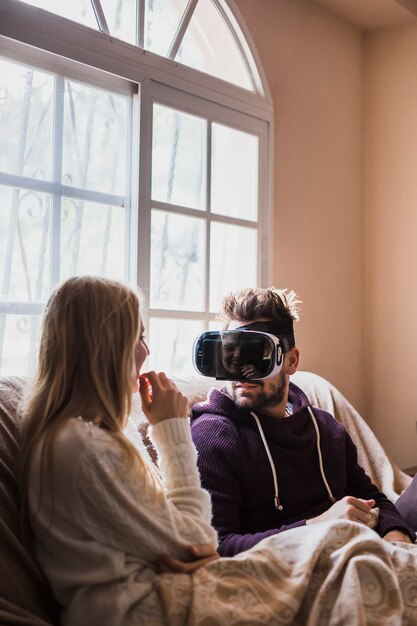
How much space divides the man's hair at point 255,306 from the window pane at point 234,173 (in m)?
0.90

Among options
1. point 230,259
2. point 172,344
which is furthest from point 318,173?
point 172,344

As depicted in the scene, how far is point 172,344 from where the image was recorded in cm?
260

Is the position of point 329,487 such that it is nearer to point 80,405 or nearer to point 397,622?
point 397,622

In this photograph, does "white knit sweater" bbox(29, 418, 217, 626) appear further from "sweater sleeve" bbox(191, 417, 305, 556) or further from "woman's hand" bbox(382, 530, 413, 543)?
"woman's hand" bbox(382, 530, 413, 543)

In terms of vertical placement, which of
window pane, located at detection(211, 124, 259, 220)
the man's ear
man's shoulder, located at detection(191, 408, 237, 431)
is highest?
window pane, located at detection(211, 124, 259, 220)

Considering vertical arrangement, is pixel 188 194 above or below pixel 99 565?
above

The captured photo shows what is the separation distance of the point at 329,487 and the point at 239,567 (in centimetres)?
66

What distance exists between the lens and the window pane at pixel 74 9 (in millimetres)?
2207

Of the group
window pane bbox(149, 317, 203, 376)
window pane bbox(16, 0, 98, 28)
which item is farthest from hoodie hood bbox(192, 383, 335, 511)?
window pane bbox(16, 0, 98, 28)

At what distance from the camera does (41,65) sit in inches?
85.7

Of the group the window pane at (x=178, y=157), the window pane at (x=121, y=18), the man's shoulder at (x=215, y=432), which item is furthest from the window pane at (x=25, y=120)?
the man's shoulder at (x=215, y=432)

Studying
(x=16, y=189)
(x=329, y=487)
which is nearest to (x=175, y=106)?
(x=16, y=189)

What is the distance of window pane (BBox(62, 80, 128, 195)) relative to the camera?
7.49 ft

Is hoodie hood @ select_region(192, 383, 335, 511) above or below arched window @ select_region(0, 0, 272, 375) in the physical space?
below
